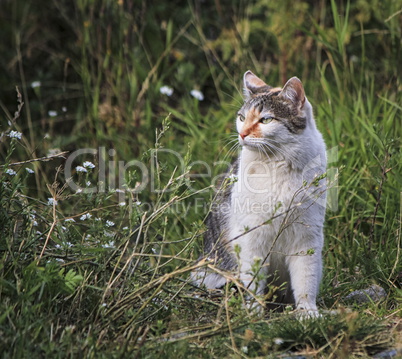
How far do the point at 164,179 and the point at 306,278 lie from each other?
1.62m

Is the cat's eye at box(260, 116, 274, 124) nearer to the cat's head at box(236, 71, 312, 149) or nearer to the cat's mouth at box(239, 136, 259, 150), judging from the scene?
the cat's head at box(236, 71, 312, 149)

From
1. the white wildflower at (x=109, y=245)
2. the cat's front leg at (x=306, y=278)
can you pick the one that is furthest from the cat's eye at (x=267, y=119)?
the white wildflower at (x=109, y=245)

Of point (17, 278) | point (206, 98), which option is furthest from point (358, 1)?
point (17, 278)

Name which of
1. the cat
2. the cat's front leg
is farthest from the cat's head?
the cat's front leg

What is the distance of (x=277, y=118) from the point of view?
121 inches

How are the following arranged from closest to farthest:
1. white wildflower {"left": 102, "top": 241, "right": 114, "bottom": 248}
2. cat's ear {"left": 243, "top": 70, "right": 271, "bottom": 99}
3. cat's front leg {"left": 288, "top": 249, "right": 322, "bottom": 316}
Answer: white wildflower {"left": 102, "top": 241, "right": 114, "bottom": 248}
cat's front leg {"left": 288, "top": 249, "right": 322, "bottom": 316}
cat's ear {"left": 243, "top": 70, "right": 271, "bottom": 99}

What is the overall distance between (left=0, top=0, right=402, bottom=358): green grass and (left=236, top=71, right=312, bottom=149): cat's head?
0.43 m

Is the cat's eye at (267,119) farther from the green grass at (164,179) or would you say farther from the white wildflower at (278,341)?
the white wildflower at (278,341)

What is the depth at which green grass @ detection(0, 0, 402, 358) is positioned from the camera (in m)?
2.30

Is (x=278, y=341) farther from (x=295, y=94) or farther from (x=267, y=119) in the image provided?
(x=295, y=94)

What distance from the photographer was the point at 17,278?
2260 millimetres

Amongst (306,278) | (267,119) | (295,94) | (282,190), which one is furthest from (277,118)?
(306,278)

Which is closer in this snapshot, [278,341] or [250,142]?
[278,341]

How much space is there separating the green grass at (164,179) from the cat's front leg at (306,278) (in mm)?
132
